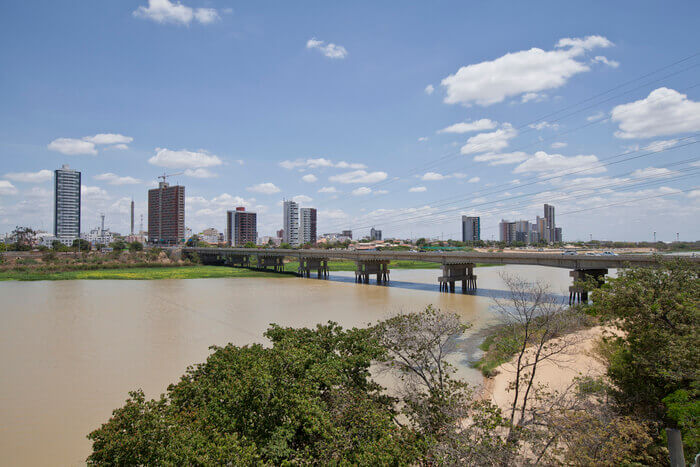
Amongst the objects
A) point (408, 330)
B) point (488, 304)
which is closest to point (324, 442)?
point (408, 330)

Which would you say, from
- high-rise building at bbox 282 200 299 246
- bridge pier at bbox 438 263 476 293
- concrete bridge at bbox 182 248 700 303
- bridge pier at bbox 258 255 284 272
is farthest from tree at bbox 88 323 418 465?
high-rise building at bbox 282 200 299 246

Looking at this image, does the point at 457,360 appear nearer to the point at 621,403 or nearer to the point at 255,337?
the point at 621,403

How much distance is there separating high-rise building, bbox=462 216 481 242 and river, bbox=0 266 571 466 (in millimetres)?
119537

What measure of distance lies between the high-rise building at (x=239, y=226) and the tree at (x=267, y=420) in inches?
6862

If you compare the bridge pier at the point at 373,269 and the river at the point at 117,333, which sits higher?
the bridge pier at the point at 373,269

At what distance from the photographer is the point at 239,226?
17662cm

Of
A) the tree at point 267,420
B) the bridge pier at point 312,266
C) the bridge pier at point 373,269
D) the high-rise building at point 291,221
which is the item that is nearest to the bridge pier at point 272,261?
the bridge pier at point 312,266

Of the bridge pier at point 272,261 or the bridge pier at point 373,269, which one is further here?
the bridge pier at point 272,261

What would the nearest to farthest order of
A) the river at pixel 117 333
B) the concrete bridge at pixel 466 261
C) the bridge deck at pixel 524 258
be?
1. the river at pixel 117 333
2. the bridge deck at pixel 524 258
3. the concrete bridge at pixel 466 261

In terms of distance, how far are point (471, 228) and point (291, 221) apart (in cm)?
8338

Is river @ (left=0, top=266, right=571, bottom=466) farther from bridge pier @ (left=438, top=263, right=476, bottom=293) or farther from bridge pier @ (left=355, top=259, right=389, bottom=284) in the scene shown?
bridge pier @ (left=355, top=259, right=389, bottom=284)

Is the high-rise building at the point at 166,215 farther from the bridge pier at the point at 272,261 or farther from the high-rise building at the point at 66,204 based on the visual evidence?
the bridge pier at the point at 272,261

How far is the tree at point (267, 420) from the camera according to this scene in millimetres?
6191

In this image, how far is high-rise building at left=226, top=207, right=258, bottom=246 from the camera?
176625 mm
